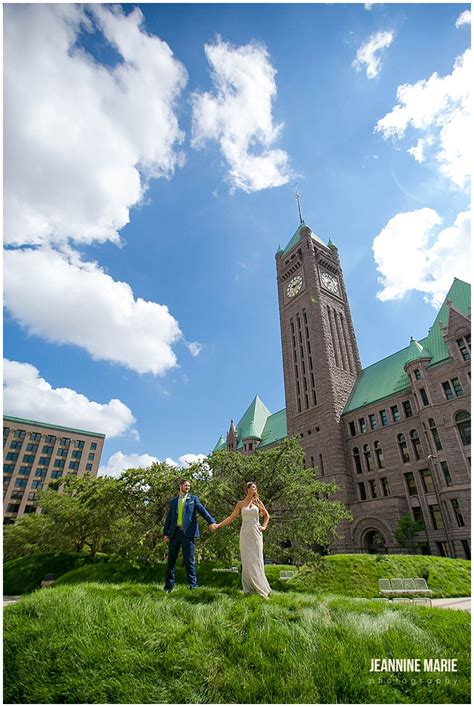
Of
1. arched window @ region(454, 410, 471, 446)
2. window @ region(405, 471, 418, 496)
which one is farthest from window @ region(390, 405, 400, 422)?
arched window @ region(454, 410, 471, 446)

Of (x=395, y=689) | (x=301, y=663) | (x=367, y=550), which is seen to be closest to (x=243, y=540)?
(x=301, y=663)

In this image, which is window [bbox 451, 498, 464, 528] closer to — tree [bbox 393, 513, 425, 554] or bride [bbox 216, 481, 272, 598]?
tree [bbox 393, 513, 425, 554]

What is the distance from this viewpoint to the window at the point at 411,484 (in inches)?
1348

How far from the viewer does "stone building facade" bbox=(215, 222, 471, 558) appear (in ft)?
103

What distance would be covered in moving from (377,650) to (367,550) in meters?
34.8

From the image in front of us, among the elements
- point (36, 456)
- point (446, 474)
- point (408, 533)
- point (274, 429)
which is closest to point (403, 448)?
point (446, 474)

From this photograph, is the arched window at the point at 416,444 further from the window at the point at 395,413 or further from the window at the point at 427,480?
the window at the point at 395,413

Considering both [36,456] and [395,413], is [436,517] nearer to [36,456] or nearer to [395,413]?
[395,413]

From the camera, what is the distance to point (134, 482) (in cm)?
1853

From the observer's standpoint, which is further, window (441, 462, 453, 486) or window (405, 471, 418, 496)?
window (405, 471, 418, 496)

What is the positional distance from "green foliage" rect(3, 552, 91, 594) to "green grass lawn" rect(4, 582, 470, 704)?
2255cm

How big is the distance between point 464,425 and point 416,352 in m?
9.05

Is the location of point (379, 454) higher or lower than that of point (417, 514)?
higher

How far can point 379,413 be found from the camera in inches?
1576
